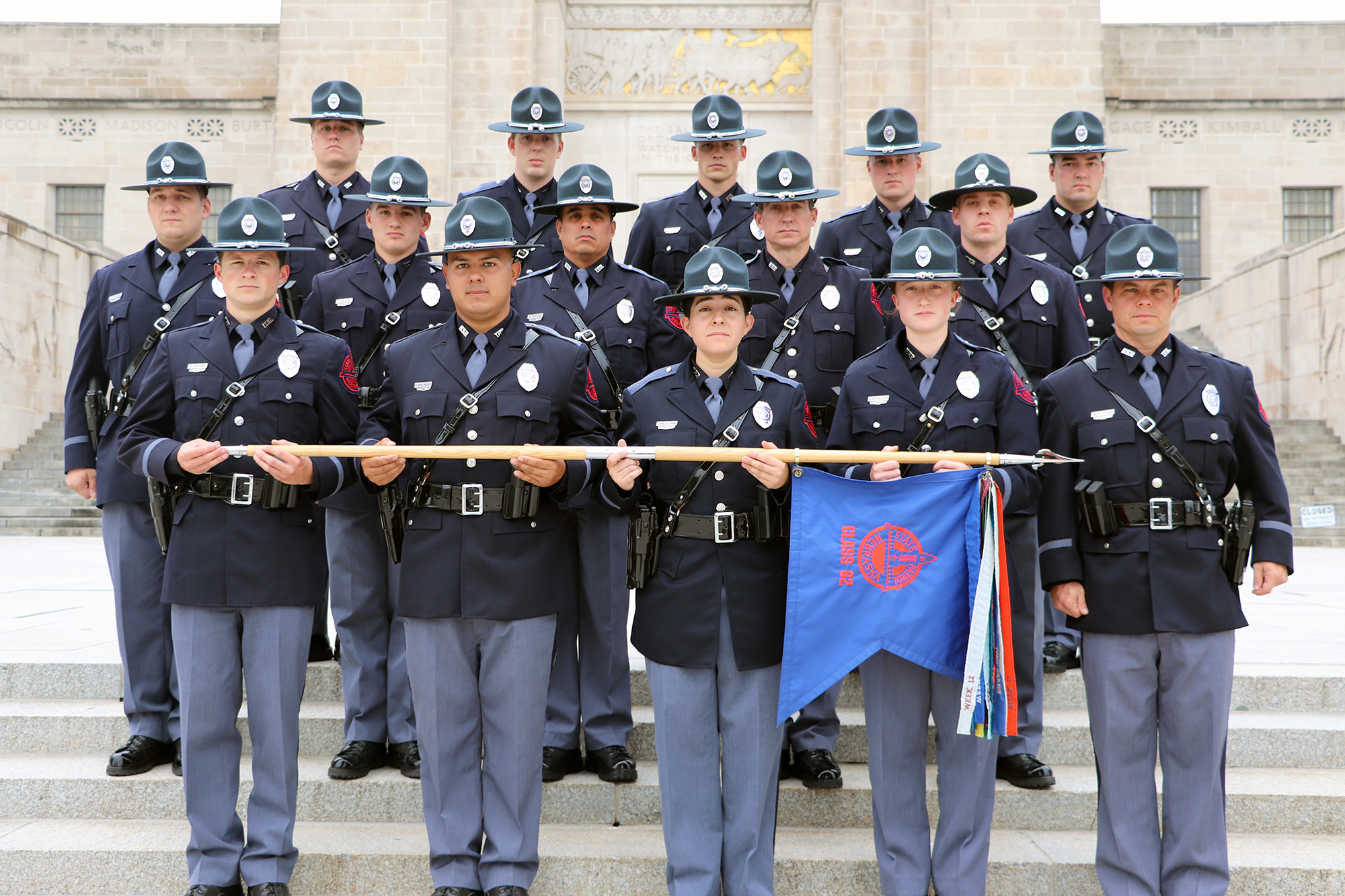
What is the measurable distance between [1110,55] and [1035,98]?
19.8 feet

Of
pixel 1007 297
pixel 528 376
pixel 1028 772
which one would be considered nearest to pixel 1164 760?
pixel 1028 772

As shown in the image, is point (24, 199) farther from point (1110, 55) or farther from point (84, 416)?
point (1110, 55)

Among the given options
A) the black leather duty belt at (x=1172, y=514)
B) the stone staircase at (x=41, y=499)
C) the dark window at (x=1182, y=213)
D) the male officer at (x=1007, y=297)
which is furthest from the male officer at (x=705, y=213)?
the dark window at (x=1182, y=213)

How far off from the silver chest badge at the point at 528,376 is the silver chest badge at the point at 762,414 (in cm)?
82

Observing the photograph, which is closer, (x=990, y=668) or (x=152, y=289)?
(x=990, y=668)

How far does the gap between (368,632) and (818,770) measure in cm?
206

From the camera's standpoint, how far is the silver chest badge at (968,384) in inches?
155

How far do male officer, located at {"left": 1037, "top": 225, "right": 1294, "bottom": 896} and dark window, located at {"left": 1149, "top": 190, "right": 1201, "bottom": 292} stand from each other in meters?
21.9

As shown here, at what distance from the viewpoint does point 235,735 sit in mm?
3875

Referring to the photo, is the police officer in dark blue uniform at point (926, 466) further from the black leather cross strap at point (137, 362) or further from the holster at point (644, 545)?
the black leather cross strap at point (137, 362)

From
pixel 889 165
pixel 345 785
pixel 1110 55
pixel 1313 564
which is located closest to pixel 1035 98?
pixel 1110 55

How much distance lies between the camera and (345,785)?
14.9 feet

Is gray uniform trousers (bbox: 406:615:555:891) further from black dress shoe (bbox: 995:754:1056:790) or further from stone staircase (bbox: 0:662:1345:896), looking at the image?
black dress shoe (bbox: 995:754:1056:790)

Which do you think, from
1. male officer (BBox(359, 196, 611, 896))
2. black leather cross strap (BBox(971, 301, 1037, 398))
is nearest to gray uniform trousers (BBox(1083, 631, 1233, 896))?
black leather cross strap (BBox(971, 301, 1037, 398))
